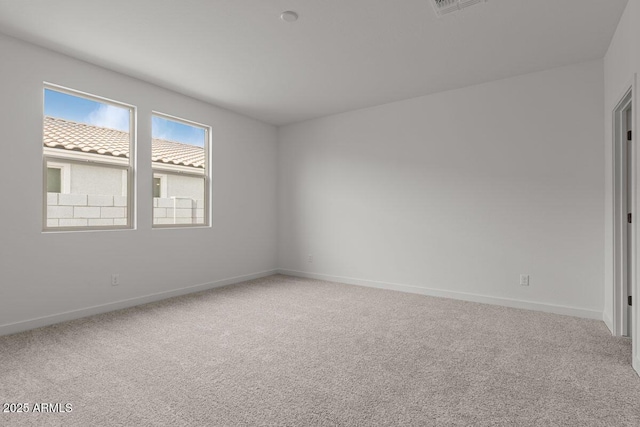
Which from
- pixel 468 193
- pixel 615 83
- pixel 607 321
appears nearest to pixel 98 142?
pixel 468 193

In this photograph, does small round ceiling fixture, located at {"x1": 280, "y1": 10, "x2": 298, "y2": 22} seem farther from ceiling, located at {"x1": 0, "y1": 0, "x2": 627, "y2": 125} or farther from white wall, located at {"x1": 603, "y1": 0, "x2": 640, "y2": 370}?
white wall, located at {"x1": 603, "y1": 0, "x2": 640, "y2": 370}

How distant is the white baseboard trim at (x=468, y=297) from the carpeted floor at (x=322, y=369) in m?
0.15

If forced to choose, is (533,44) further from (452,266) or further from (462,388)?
(462,388)

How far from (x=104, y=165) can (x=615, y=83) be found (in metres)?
5.08

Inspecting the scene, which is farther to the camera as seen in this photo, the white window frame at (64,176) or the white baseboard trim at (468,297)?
the white baseboard trim at (468,297)

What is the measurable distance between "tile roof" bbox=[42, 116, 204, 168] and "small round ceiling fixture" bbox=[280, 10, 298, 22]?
244 centimetres

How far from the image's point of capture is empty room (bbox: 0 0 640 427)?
2174 mm

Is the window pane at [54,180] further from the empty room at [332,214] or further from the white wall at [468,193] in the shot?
the white wall at [468,193]

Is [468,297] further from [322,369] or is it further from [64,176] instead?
[64,176]

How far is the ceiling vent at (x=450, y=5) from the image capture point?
2580 mm

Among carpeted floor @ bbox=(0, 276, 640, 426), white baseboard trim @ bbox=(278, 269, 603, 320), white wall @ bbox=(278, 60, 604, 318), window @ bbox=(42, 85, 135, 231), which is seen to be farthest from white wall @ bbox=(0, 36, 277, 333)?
white baseboard trim @ bbox=(278, 269, 603, 320)

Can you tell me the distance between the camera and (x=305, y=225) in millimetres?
5848

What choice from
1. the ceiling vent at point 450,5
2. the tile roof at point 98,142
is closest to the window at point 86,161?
the tile roof at point 98,142

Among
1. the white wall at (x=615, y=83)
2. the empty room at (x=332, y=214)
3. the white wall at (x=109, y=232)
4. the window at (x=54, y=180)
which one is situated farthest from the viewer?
the window at (x=54, y=180)
